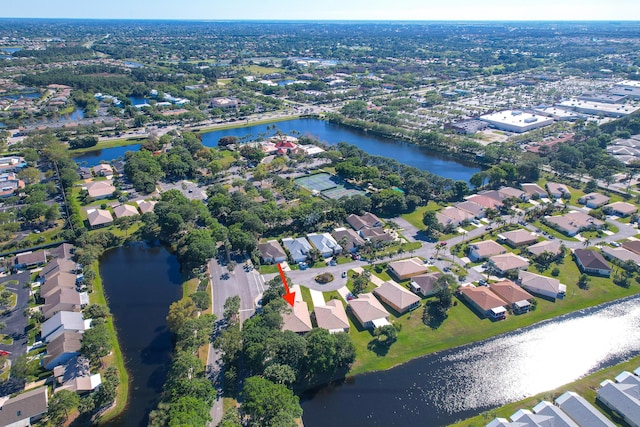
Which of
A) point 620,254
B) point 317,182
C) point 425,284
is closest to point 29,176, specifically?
point 317,182

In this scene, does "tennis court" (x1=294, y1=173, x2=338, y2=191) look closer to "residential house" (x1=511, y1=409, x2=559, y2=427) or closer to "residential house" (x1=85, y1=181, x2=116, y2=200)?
"residential house" (x1=85, y1=181, x2=116, y2=200)

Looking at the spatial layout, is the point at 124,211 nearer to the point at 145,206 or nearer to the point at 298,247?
the point at 145,206

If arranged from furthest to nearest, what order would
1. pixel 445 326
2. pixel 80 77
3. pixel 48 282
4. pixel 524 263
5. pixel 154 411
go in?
pixel 80 77 < pixel 524 263 < pixel 48 282 < pixel 445 326 < pixel 154 411

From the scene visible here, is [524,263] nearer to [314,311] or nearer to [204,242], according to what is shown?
[314,311]

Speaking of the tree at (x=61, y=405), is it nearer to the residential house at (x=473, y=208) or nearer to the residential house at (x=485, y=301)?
the residential house at (x=485, y=301)

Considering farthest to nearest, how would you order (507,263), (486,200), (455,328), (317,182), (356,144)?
(356,144) < (317,182) < (486,200) < (507,263) < (455,328)

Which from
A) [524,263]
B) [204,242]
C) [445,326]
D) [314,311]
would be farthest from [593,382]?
[204,242]
